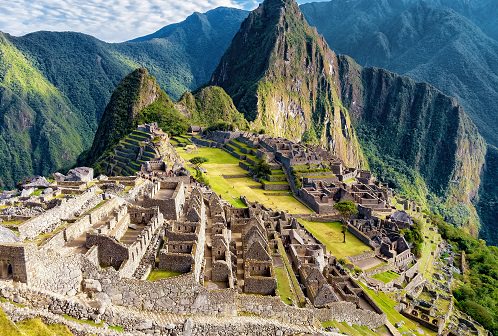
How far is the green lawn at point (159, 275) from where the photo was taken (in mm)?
20297

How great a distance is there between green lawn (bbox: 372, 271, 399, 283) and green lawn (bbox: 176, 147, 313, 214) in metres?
16.6

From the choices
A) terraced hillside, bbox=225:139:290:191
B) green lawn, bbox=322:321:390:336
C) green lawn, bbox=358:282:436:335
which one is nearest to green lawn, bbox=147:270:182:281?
green lawn, bbox=322:321:390:336

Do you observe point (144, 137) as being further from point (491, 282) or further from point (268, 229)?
point (491, 282)

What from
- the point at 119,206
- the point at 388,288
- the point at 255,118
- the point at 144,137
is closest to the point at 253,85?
the point at 255,118

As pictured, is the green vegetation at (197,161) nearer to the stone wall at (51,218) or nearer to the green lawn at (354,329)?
the green lawn at (354,329)

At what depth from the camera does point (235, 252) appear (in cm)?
2822

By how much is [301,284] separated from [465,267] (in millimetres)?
43753

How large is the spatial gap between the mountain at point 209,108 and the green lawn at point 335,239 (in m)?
91.0

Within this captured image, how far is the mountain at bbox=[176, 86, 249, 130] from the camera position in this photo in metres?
146

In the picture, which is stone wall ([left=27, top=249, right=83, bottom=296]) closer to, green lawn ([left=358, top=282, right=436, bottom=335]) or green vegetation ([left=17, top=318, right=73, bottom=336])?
green vegetation ([left=17, top=318, right=73, bottom=336])

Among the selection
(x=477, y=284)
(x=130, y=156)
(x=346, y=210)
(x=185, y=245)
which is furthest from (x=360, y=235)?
(x=130, y=156)

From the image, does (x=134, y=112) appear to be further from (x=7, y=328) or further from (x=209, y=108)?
(x=7, y=328)

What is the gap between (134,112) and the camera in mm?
126188

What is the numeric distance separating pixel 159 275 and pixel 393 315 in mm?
24061
